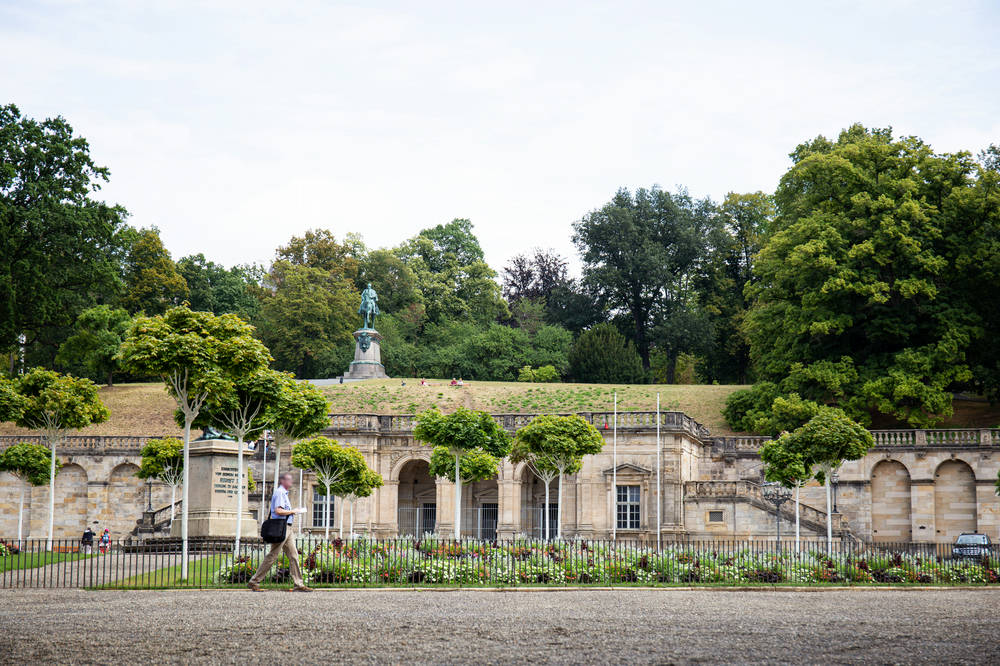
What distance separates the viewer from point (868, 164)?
49312 millimetres

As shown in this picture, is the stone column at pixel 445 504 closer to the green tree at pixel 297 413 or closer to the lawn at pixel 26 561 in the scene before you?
the green tree at pixel 297 413

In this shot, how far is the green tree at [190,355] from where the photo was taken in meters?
22.8

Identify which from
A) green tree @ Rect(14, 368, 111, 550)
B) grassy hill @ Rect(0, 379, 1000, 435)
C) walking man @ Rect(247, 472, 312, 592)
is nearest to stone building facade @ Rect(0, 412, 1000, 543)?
green tree @ Rect(14, 368, 111, 550)

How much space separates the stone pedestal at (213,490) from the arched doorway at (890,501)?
2596 centimetres

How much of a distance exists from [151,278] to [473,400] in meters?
26.3

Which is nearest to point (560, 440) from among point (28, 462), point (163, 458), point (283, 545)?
point (163, 458)

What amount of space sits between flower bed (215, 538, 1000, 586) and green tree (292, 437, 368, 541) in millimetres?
13719

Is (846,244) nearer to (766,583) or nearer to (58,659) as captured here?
(766,583)

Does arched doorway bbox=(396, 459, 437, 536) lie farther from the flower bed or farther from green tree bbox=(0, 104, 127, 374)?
the flower bed

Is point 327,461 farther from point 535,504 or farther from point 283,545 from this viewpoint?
point 283,545

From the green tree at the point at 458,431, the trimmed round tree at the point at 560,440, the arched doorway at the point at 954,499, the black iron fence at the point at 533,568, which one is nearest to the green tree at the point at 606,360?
the arched doorway at the point at 954,499

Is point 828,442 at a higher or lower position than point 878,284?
lower

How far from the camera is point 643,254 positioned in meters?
76.8

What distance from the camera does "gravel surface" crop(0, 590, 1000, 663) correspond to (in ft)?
36.3
